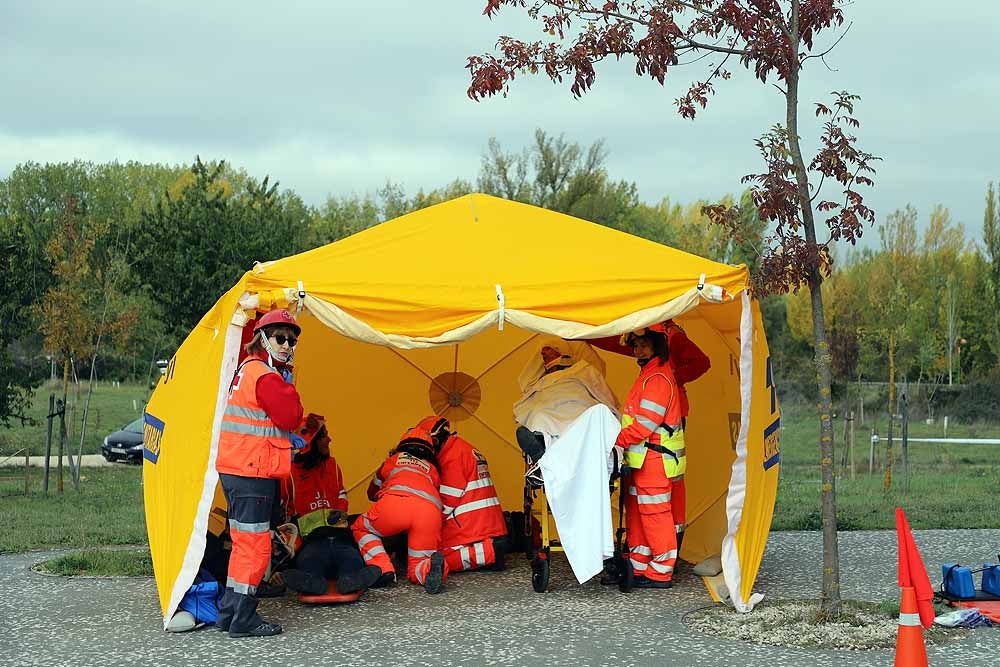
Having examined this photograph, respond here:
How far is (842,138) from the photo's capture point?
6.70m

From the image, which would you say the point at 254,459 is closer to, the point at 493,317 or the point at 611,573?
the point at 493,317

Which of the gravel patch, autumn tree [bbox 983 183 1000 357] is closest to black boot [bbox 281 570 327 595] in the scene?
the gravel patch

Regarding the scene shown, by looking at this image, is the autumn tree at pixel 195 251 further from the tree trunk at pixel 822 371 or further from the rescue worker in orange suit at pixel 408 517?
the tree trunk at pixel 822 371

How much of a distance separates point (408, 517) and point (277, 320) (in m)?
2.07

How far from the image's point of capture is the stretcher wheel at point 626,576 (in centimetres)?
766

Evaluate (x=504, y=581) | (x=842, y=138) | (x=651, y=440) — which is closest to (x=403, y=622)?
(x=504, y=581)

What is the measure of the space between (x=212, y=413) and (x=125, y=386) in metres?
37.9

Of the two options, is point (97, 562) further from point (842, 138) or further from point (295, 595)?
point (842, 138)

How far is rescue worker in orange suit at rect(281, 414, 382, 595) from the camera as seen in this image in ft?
24.2

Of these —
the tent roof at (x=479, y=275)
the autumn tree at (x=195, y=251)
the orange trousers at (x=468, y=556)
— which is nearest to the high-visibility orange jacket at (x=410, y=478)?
the orange trousers at (x=468, y=556)

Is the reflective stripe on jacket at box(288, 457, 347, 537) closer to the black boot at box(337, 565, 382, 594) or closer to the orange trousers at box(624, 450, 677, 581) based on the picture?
the black boot at box(337, 565, 382, 594)

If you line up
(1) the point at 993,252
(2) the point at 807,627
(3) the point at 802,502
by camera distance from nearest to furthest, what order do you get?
(2) the point at 807,627 → (3) the point at 802,502 → (1) the point at 993,252

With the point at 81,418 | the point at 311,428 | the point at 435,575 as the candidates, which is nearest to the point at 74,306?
the point at 311,428

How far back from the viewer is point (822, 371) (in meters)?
6.67
